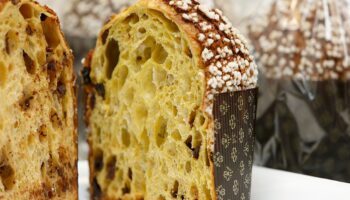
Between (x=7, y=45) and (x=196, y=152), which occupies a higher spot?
(x=7, y=45)

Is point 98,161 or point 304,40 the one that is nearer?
point 98,161

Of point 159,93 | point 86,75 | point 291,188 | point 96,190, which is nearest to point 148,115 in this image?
point 159,93

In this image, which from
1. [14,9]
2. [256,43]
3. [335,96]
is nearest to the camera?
[14,9]

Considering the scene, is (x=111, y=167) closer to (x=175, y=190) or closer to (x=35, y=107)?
(x=175, y=190)

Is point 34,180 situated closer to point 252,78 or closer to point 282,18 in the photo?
point 252,78

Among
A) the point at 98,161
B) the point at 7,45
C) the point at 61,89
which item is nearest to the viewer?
the point at 7,45

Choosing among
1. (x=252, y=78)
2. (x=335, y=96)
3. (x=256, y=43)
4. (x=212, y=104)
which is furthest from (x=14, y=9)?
(x=335, y=96)
